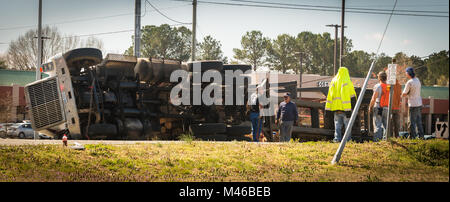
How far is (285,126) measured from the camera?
1203 centimetres

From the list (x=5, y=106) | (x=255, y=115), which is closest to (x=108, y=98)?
(x=255, y=115)

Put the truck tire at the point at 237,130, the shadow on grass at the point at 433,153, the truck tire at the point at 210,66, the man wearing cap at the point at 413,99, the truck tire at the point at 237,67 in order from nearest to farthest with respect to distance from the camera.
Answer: the shadow on grass at the point at 433,153
the man wearing cap at the point at 413,99
the truck tire at the point at 210,66
the truck tire at the point at 237,67
the truck tire at the point at 237,130

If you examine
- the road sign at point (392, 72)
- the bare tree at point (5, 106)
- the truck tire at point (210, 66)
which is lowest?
the bare tree at point (5, 106)

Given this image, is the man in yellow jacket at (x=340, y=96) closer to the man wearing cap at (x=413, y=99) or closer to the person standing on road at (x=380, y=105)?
the person standing on road at (x=380, y=105)

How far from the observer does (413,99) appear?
288 inches

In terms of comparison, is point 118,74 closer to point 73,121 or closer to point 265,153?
point 73,121

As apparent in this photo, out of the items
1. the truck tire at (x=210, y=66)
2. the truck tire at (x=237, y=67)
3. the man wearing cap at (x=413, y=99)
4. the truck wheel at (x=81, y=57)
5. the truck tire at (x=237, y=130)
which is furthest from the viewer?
the truck tire at (x=237, y=130)

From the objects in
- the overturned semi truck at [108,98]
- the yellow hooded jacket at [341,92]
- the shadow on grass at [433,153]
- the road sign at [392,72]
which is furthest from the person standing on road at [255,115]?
the shadow on grass at [433,153]

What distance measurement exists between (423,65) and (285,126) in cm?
771

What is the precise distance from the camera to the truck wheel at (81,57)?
11406 millimetres

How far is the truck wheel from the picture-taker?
11.4m

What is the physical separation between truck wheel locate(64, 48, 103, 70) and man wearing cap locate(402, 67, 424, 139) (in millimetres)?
7340

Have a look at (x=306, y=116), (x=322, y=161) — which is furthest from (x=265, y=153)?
(x=306, y=116)

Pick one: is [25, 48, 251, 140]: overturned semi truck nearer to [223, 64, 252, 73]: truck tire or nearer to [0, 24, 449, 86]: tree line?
[223, 64, 252, 73]: truck tire
